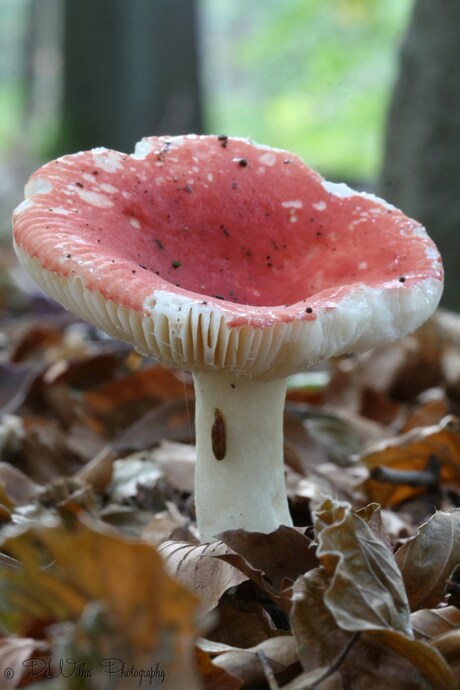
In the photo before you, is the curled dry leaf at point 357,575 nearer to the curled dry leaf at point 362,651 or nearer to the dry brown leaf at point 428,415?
the curled dry leaf at point 362,651

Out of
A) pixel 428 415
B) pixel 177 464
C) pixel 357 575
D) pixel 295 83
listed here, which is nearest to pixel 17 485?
pixel 177 464

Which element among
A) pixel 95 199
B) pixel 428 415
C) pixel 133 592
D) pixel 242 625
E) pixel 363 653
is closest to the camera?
pixel 133 592

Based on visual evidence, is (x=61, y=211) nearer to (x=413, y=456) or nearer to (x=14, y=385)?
(x=413, y=456)

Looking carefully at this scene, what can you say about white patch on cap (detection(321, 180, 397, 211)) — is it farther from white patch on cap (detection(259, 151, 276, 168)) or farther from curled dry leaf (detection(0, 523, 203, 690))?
curled dry leaf (detection(0, 523, 203, 690))

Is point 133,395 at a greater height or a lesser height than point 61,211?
lesser

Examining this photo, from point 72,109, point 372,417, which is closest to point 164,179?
point 372,417

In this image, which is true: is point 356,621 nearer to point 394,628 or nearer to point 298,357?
point 394,628
